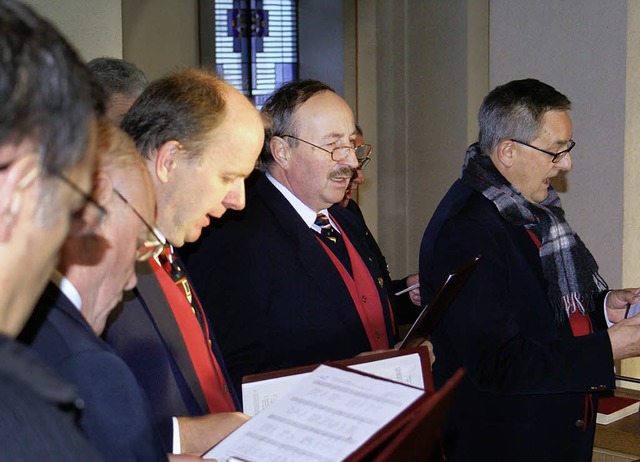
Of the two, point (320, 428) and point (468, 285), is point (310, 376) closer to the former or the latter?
point (320, 428)

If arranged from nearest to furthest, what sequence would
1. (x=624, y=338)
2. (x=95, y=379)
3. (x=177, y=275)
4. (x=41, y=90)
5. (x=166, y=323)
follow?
(x=41, y=90)
(x=95, y=379)
(x=166, y=323)
(x=177, y=275)
(x=624, y=338)

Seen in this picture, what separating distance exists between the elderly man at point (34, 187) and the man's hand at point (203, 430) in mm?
879

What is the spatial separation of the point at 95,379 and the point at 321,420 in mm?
450

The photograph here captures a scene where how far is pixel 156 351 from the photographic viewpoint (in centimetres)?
187

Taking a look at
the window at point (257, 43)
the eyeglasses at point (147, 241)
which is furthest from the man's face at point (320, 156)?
the window at point (257, 43)

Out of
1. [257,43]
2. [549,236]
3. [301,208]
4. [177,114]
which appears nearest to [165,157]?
[177,114]

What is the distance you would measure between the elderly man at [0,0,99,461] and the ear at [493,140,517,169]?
2145 millimetres

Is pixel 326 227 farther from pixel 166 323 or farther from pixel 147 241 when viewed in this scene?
pixel 147 241

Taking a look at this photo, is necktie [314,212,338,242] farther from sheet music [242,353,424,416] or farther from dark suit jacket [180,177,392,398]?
sheet music [242,353,424,416]

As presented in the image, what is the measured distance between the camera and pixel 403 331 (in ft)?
17.3

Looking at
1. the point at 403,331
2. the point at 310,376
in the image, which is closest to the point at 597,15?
the point at 403,331

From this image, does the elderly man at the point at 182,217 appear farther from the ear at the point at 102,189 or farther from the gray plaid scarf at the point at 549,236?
the gray plaid scarf at the point at 549,236

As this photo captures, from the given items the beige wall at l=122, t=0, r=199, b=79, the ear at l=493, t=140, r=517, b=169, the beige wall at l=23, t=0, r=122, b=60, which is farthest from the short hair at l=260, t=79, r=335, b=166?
the beige wall at l=122, t=0, r=199, b=79

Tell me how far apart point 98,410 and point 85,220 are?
0.33 m
